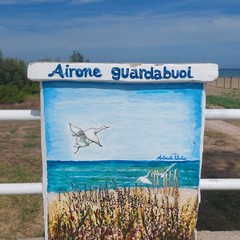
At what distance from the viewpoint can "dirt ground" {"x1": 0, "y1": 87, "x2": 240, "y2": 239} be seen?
180 inches

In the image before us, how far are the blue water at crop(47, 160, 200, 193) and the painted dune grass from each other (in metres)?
0.05

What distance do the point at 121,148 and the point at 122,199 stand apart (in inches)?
15.2

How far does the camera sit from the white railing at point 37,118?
3203 millimetres

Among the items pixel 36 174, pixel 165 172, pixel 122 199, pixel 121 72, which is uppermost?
pixel 121 72

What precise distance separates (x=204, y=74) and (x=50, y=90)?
101cm

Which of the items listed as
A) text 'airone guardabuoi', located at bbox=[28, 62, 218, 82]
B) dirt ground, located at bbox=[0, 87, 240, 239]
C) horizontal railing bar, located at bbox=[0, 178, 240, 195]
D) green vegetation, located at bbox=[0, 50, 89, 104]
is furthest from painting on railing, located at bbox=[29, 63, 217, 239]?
green vegetation, located at bbox=[0, 50, 89, 104]

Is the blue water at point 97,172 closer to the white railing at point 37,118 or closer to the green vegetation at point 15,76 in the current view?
the white railing at point 37,118

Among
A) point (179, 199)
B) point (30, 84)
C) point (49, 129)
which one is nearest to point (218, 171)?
point (179, 199)

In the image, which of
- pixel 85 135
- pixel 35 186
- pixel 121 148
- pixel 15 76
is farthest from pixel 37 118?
pixel 15 76

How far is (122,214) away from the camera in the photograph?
3.33 m
